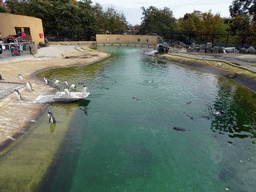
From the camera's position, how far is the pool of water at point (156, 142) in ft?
21.5

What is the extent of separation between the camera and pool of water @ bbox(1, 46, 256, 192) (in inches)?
258

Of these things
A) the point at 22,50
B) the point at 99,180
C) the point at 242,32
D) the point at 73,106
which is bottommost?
the point at 99,180

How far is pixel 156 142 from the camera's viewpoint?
880 cm

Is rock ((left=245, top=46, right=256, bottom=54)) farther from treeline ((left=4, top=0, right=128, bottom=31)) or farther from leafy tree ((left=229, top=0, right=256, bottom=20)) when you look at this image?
treeline ((left=4, top=0, right=128, bottom=31))

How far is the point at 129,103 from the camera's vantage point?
13180 millimetres

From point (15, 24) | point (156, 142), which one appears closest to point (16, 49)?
point (15, 24)

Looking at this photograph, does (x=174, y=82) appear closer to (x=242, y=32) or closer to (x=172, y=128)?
(x=172, y=128)

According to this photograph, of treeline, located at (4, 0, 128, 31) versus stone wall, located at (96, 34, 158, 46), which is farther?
stone wall, located at (96, 34, 158, 46)

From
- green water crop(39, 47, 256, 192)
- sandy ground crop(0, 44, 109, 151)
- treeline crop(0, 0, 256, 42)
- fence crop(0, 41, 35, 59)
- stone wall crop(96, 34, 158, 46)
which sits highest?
treeline crop(0, 0, 256, 42)

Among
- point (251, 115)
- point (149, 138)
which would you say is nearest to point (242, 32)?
point (251, 115)

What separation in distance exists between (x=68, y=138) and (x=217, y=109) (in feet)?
34.9

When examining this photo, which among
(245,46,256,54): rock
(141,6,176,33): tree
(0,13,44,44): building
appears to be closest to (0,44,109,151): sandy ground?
(0,13,44,44): building

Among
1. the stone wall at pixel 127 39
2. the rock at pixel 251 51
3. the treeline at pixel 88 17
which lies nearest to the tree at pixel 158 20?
the treeline at pixel 88 17

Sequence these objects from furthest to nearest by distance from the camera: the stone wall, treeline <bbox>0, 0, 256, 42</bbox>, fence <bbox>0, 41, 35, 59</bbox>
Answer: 1. the stone wall
2. treeline <bbox>0, 0, 256, 42</bbox>
3. fence <bbox>0, 41, 35, 59</bbox>
